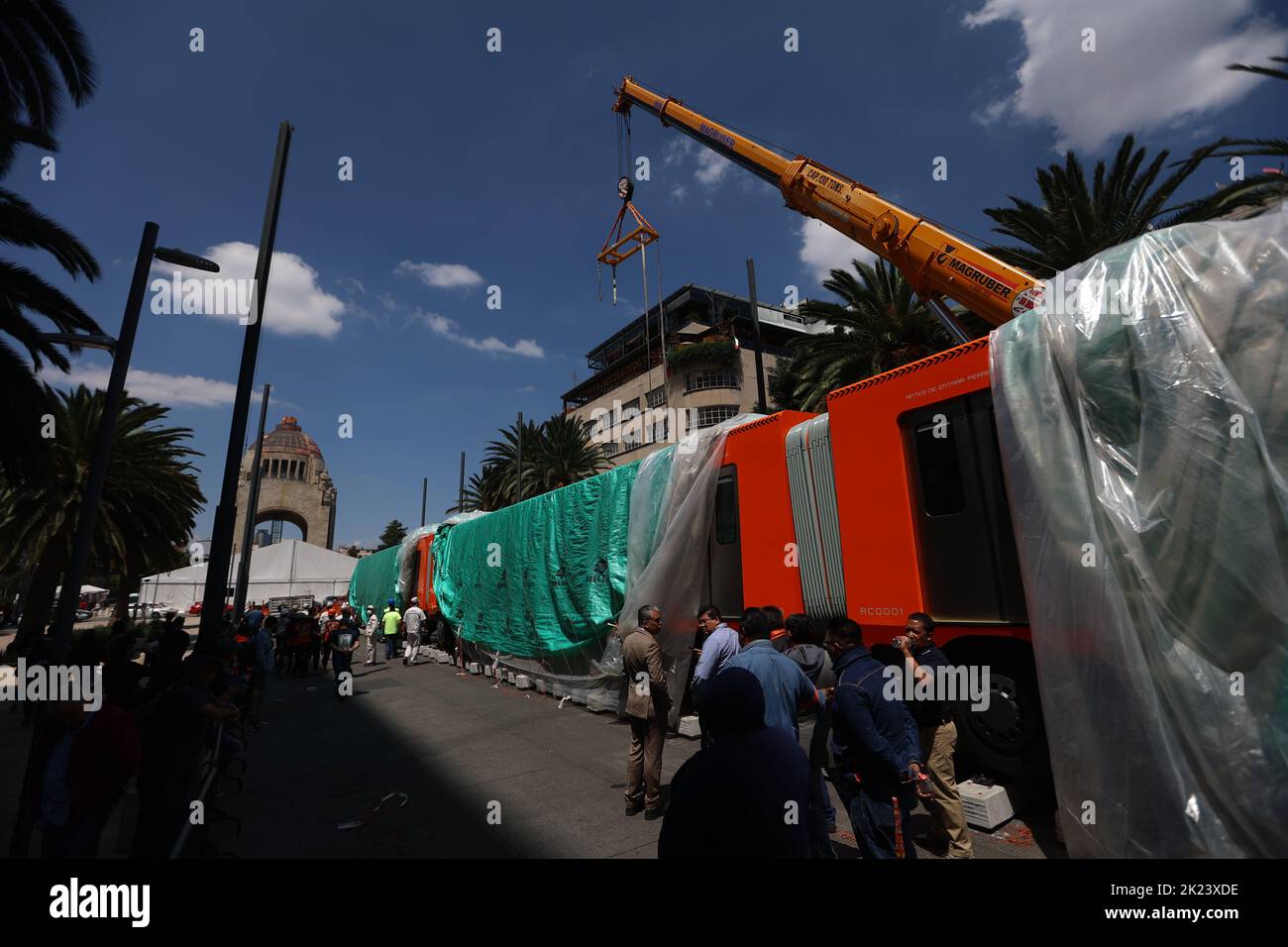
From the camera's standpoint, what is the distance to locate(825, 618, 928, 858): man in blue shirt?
368 centimetres

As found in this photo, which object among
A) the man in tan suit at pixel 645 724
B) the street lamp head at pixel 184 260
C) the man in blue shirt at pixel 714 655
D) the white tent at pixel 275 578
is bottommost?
the man in tan suit at pixel 645 724

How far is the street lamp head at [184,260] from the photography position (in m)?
7.29

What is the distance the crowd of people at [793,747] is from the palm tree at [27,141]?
30.5 feet

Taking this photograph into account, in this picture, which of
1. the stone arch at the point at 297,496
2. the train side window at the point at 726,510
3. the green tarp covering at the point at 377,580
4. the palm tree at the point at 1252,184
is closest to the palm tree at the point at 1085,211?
the palm tree at the point at 1252,184

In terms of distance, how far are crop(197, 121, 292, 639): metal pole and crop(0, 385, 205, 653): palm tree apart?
11136 millimetres

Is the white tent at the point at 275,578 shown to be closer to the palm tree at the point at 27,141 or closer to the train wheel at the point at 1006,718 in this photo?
the palm tree at the point at 27,141

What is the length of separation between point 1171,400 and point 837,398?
298cm

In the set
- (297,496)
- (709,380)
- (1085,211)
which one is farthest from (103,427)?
(297,496)

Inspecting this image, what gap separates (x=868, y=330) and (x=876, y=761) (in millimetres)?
20503

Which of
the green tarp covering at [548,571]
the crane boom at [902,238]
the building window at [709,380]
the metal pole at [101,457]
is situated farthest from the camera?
the building window at [709,380]

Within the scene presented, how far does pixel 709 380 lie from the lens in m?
41.2

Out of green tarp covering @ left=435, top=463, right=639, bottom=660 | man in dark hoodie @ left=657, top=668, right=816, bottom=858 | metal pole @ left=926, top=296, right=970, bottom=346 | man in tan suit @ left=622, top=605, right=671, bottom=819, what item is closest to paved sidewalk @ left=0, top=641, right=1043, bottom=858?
man in tan suit @ left=622, top=605, right=671, bottom=819
